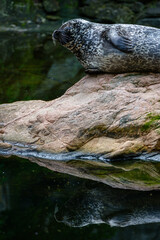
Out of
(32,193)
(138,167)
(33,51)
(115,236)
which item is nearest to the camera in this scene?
(115,236)

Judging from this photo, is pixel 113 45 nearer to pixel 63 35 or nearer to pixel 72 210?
pixel 63 35

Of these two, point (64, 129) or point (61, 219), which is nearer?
point (61, 219)

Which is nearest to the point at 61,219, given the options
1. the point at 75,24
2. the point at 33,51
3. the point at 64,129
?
the point at 64,129

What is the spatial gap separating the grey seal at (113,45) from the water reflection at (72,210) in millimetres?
2057

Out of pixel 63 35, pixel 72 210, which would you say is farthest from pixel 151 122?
pixel 63 35

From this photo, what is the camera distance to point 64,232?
3.38 meters

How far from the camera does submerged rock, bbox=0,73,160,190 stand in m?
4.93

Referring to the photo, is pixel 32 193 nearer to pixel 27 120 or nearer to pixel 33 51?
pixel 27 120

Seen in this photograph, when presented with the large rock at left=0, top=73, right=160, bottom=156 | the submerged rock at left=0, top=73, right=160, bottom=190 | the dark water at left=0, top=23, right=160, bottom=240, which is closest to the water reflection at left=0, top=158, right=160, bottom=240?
the dark water at left=0, top=23, right=160, bottom=240

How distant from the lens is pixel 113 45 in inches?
231

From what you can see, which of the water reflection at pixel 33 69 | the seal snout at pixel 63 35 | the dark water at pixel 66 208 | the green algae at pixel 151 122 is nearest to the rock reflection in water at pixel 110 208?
the dark water at pixel 66 208

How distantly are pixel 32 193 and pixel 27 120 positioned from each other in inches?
72.2

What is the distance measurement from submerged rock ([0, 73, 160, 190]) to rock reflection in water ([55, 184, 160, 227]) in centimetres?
51

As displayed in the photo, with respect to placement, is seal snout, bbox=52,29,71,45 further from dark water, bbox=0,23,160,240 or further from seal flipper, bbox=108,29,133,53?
dark water, bbox=0,23,160,240
